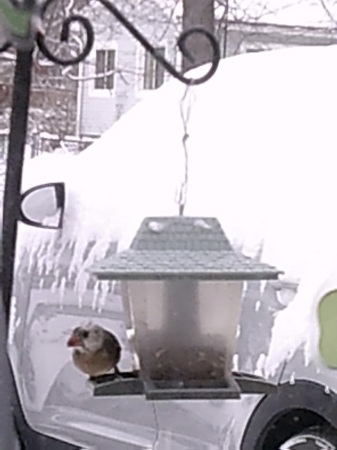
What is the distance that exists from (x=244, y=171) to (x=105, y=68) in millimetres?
2177

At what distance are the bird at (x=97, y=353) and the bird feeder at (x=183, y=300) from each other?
100 mm

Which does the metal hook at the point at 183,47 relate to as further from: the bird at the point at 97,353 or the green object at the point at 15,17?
the bird at the point at 97,353

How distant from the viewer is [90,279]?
7.48 feet

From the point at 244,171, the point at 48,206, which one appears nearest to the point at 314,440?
the point at 244,171

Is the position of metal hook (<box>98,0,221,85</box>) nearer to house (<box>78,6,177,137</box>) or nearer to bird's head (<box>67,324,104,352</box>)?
bird's head (<box>67,324,104,352</box>)


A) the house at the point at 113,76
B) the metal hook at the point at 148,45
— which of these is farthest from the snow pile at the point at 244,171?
the house at the point at 113,76

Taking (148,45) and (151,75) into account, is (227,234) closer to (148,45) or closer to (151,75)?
(148,45)

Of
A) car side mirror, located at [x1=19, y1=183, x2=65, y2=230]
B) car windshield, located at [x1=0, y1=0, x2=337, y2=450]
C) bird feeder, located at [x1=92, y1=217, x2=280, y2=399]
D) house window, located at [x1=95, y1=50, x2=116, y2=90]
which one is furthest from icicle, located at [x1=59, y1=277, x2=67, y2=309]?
house window, located at [x1=95, y1=50, x2=116, y2=90]

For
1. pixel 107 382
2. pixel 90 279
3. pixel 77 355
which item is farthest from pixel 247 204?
pixel 107 382

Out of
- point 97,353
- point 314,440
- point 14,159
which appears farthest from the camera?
point 314,440

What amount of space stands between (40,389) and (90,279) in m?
0.37

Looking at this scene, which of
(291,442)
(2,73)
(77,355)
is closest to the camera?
(77,355)

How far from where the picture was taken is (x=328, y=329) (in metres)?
1.79

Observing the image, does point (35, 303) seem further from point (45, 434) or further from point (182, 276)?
point (182, 276)
